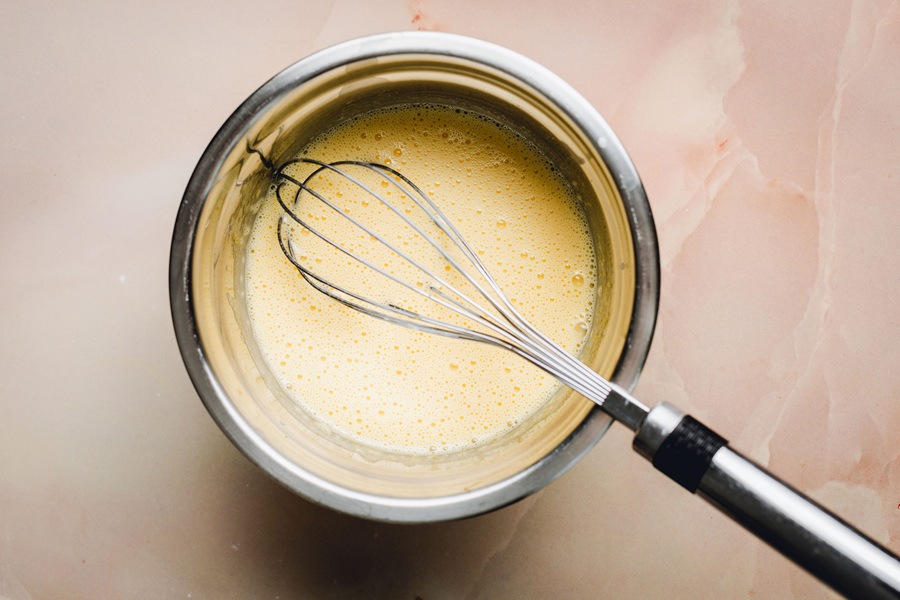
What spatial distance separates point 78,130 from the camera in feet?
1.84

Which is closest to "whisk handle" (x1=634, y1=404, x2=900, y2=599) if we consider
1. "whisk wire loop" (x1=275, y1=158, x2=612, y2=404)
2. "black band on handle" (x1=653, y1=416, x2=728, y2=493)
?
"black band on handle" (x1=653, y1=416, x2=728, y2=493)

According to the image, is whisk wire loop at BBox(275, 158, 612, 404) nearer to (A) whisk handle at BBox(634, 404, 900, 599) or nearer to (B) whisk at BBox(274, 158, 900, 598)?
(B) whisk at BBox(274, 158, 900, 598)

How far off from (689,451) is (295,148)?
1.12 feet

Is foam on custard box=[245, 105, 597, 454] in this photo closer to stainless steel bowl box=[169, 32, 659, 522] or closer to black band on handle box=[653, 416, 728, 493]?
stainless steel bowl box=[169, 32, 659, 522]

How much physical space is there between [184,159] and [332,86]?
0.56 ft

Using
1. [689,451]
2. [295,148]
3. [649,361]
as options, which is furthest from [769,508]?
[295,148]

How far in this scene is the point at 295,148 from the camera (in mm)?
509

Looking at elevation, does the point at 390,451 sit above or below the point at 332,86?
below

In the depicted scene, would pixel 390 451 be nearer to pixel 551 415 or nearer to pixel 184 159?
pixel 551 415

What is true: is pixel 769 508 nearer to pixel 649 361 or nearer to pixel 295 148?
pixel 649 361

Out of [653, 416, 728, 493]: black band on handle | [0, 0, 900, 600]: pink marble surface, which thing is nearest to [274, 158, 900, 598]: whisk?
[653, 416, 728, 493]: black band on handle

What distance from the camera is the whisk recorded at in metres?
0.37

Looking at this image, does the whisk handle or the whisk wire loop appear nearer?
the whisk handle

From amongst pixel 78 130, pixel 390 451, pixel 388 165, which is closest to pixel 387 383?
pixel 390 451
